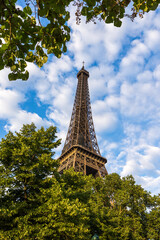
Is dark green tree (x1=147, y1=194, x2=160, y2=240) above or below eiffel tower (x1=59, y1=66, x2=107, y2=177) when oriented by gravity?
below

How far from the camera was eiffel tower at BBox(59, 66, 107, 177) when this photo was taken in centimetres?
3884

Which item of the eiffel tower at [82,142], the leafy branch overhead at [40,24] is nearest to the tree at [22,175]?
the leafy branch overhead at [40,24]

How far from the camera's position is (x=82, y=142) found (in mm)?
48750

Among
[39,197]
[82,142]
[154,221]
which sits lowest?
[39,197]

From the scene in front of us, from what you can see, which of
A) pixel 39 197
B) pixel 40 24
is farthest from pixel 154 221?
pixel 40 24

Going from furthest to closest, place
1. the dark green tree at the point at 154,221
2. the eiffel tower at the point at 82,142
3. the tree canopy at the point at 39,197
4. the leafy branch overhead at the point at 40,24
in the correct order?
the eiffel tower at the point at 82,142
the dark green tree at the point at 154,221
the tree canopy at the point at 39,197
the leafy branch overhead at the point at 40,24

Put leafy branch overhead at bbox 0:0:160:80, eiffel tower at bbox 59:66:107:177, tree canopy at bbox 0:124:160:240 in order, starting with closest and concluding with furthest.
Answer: leafy branch overhead at bbox 0:0:160:80, tree canopy at bbox 0:124:160:240, eiffel tower at bbox 59:66:107:177

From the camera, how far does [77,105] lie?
58.5m

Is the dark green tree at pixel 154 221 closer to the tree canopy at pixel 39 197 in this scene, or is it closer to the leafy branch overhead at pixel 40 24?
the tree canopy at pixel 39 197

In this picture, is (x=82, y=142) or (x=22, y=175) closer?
(x=22, y=175)

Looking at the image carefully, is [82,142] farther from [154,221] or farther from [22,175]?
[22,175]

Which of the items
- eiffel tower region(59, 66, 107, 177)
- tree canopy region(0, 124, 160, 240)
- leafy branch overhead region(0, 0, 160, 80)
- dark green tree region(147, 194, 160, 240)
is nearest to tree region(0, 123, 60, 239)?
tree canopy region(0, 124, 160, 240)

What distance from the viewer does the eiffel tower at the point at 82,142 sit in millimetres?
38844

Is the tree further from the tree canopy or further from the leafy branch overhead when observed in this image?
the leafy branch overhead
